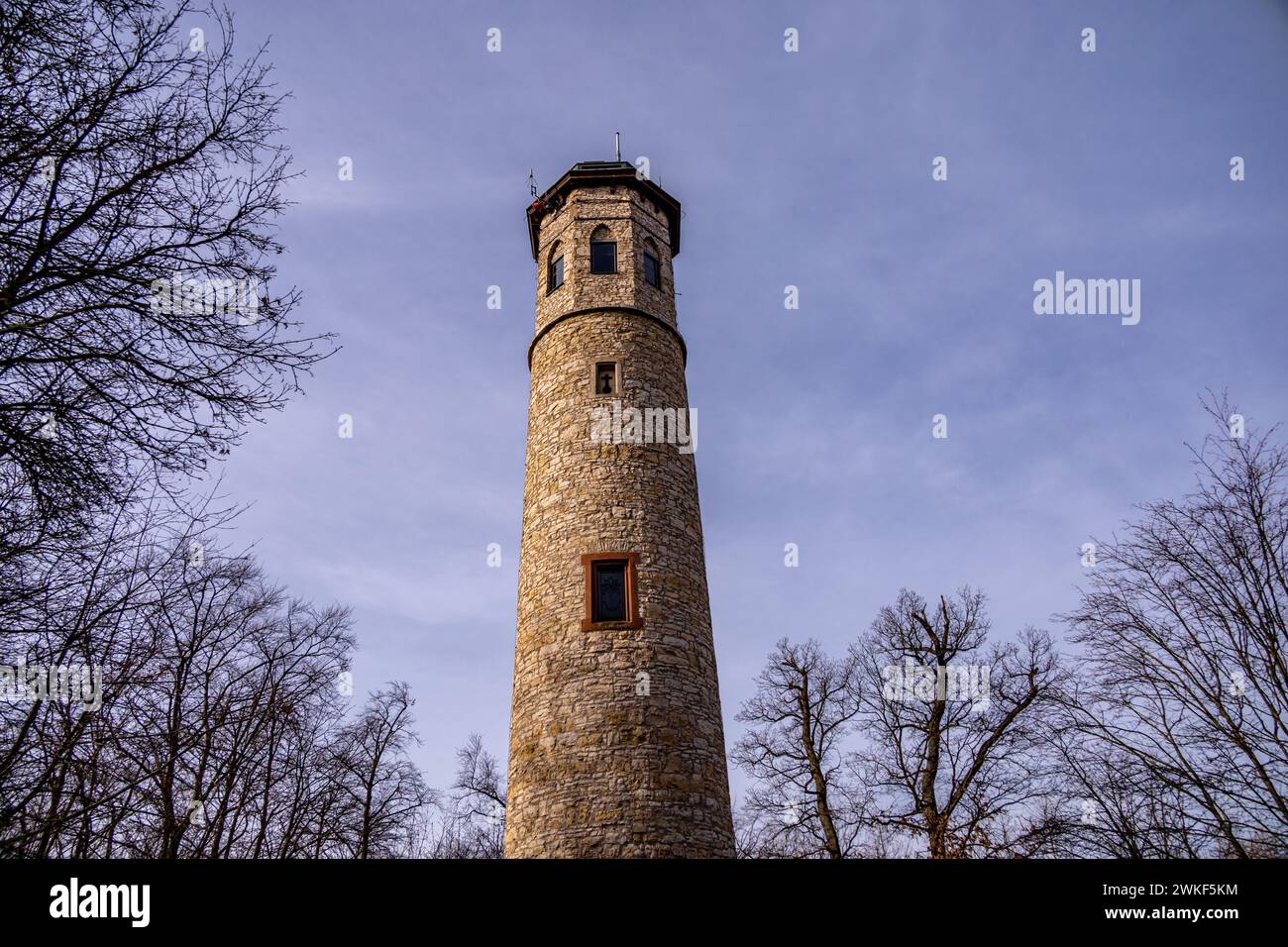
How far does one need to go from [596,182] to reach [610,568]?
832 centimetres

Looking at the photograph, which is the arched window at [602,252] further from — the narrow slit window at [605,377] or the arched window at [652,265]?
the narrow slit window at [605,377]

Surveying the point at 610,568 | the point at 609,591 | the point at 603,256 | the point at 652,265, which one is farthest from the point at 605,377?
the point at 609,591

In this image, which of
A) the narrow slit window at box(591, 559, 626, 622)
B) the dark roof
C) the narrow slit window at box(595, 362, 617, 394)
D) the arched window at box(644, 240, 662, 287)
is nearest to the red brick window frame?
the narrow slit window at box(591, 559, 626, 622)

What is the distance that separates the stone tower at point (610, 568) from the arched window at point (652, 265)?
0.04 m

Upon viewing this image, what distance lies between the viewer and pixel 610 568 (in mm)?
15008

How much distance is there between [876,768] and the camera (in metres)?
22.6

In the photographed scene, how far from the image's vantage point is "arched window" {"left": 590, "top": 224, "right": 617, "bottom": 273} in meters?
18.1

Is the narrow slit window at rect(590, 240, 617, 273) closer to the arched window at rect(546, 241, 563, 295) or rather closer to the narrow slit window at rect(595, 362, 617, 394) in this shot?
the arched window at rect(546, 241, 563, 295)

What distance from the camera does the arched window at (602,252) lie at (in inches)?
714

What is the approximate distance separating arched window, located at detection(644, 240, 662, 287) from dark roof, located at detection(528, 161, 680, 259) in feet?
3.39
